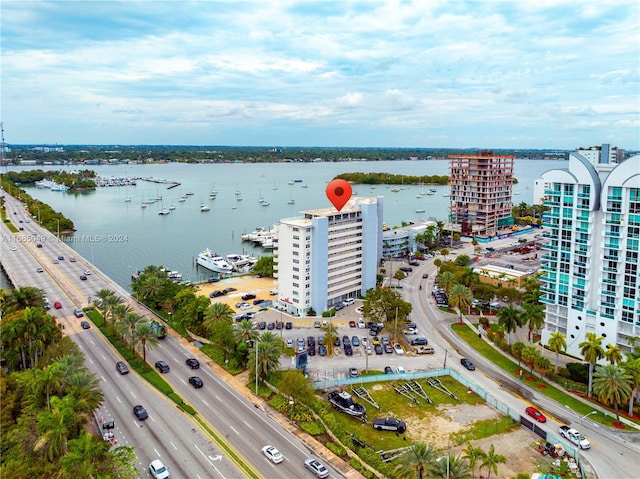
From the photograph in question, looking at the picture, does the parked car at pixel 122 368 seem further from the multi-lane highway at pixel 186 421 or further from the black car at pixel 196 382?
the black car at pixel 196 382

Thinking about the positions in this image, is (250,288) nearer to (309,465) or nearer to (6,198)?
(309,465)

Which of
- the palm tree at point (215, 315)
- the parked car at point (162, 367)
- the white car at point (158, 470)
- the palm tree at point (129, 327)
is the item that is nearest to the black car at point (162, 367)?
the parked car at point (162, 367)

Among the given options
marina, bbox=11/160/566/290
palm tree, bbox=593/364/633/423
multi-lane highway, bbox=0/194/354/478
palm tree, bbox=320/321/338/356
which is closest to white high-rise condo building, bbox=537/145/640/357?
palm tree, bbox=593/364/633/423

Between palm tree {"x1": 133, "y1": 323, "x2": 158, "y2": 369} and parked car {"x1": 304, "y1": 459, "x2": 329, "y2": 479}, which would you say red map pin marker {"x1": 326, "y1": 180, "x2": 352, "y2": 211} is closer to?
palm tree {"x1": 133, "y1": 323, "x2": 158, "y2": 369}

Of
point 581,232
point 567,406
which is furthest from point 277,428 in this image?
point 581,232

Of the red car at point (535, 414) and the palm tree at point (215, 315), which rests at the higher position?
the palm tree at point (215, 315)

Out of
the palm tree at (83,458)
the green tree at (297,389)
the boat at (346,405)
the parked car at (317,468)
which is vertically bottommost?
the parked car at (317,468)

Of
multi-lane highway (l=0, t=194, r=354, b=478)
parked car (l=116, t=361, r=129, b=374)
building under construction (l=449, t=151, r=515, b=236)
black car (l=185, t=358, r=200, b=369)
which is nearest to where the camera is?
multi-lane highway (l=0, t=194, r=354, b=478)
